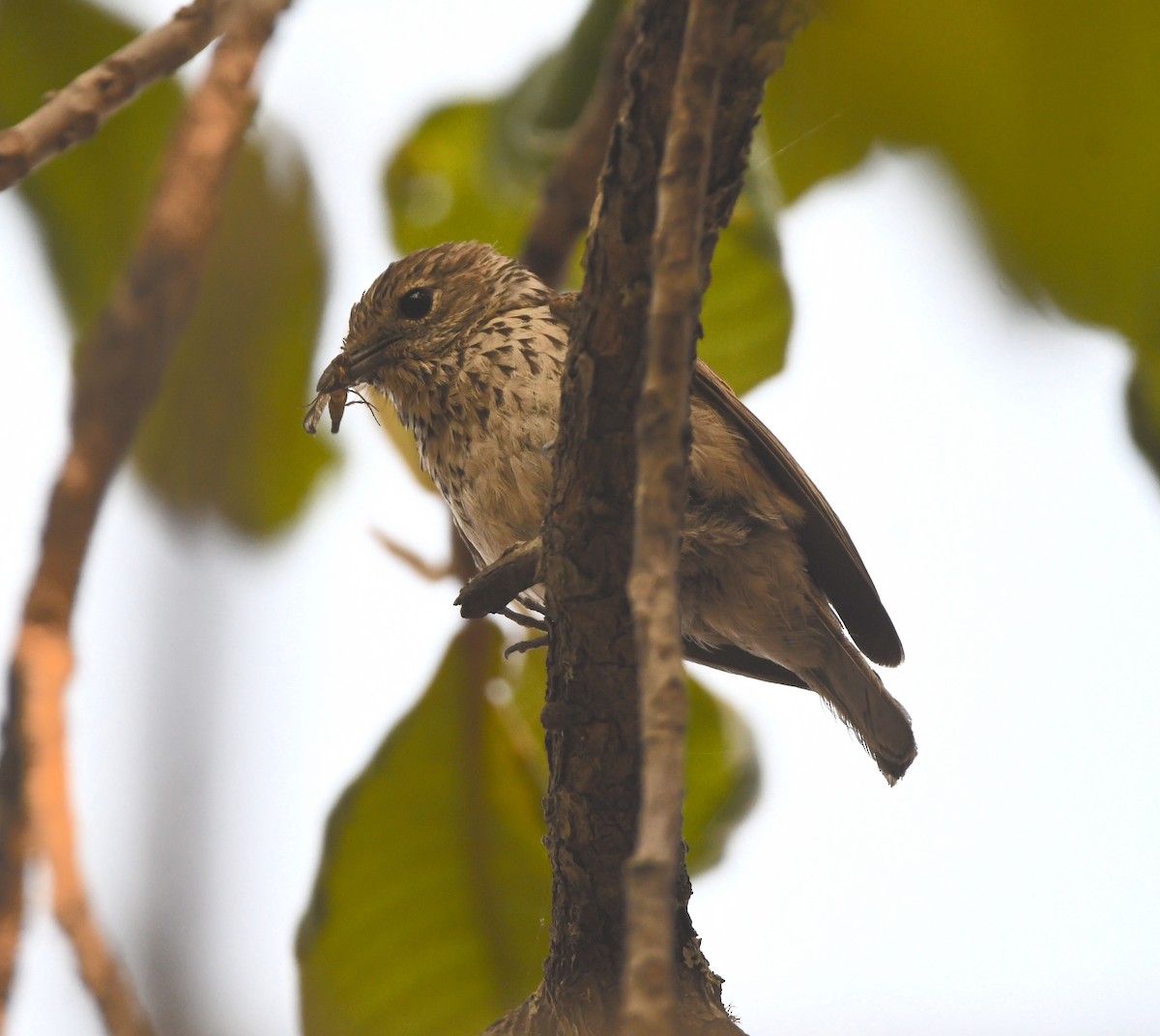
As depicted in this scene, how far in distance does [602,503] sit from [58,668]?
2.38 feet

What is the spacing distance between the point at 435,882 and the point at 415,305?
1.15m

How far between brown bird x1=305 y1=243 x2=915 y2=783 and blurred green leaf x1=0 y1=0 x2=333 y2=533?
18 centimetres

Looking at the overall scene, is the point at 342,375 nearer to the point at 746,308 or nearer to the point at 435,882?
the point at 746,308

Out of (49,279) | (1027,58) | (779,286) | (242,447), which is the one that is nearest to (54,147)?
(242,447)

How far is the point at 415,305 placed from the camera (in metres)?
2.51

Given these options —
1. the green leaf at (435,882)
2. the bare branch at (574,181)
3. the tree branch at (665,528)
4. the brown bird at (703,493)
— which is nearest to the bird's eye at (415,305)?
the brown bird at (703,493)

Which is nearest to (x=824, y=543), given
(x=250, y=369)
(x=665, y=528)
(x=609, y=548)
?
(x=609, y=548)

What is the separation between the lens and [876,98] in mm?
1793

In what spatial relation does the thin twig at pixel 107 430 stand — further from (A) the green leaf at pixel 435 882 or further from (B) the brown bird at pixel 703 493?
(A) the green leaf at pixel 435 882

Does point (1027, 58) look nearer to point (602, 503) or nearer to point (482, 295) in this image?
point (602, 503)

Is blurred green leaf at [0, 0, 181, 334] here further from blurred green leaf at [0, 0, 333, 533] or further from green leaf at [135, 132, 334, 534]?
green leaf at [135, 132, 334, 534]

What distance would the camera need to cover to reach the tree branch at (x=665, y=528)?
0.73m

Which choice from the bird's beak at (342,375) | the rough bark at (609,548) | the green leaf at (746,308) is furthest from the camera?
the green leaf at (746,308)

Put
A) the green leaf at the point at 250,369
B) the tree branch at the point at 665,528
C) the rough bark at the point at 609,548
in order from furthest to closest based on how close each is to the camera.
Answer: the green leaf at the point at 250,369, the rough bark at the point at 609,548, the tree branch at the point at 665,528
